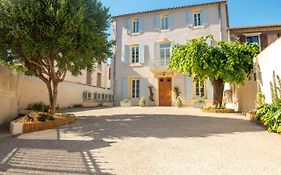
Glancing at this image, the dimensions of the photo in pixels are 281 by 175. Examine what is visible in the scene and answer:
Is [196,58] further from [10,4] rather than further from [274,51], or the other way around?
[10,4]

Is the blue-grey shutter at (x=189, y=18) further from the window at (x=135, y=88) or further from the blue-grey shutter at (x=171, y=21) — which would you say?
the window at (x=135, y=88)

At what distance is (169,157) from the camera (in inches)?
165

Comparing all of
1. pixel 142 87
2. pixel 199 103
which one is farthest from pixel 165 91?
pixel 199 103

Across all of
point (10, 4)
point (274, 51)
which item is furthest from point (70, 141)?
point (274, 51)

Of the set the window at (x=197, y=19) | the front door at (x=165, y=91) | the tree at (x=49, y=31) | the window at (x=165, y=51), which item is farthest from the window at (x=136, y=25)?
the tree at (x=49, y=31)

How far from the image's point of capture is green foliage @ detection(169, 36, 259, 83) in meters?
11.6

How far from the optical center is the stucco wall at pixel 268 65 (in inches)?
310

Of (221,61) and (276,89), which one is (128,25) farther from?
(276,89)

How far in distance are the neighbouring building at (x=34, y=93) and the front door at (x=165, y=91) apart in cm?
638

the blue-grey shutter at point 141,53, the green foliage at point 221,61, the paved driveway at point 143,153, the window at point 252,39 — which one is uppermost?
the window at point 252,39

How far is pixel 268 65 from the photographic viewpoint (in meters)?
8.91

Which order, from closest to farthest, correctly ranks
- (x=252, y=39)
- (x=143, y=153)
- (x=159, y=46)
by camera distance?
1. (x=143, y=153)
2. (x=252, y=39)
3. (x=159, y=46)

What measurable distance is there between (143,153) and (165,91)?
14989 millimetres

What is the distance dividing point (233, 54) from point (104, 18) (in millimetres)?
7185
